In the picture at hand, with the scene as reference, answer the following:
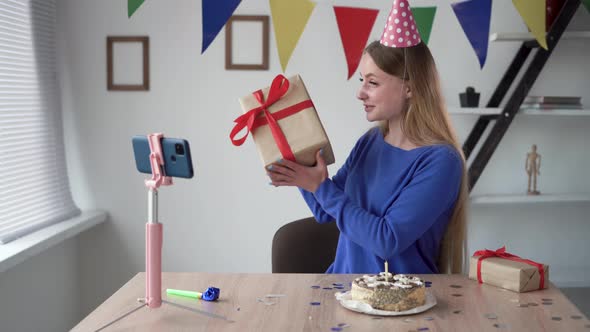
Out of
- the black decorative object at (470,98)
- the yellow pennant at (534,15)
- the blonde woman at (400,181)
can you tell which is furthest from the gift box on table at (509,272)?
the yellow pennant at (534,15)

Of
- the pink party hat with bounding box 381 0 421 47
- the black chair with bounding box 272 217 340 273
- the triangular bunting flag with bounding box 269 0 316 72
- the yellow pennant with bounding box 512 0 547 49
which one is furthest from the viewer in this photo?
the triangular bunting flag with bounding box 269 0 316 72

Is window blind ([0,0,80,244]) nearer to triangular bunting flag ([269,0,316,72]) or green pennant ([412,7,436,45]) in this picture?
triangular bunting flag ([269,0,316,72])

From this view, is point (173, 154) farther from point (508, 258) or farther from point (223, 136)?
point (223, 136)

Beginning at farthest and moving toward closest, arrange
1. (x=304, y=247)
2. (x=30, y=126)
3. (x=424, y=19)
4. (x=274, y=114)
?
1. (x=424, y=19)
2. (x=30, y=126)
3. (x=304, y=247)
4. (x=274, y=114)

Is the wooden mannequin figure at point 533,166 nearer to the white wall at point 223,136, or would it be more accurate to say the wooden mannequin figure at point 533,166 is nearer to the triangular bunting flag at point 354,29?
the white wall at point 223,136

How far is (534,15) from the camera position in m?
2.86

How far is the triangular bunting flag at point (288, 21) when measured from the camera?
2.99 metres

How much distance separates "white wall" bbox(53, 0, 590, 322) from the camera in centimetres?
309

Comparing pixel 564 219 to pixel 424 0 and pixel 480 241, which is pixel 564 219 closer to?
pixel 480 241

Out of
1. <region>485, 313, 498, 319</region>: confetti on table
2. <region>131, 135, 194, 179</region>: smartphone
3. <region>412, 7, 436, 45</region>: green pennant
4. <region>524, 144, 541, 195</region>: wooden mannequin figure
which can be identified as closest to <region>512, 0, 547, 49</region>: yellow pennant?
<region>412, 7, 436, 45</region>: green pennant

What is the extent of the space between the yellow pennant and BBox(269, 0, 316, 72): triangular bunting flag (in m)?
0.92

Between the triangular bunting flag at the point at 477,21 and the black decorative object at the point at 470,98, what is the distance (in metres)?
0.13

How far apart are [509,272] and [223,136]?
1855mm

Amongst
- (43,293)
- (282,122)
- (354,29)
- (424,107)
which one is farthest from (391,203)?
(43,293)
